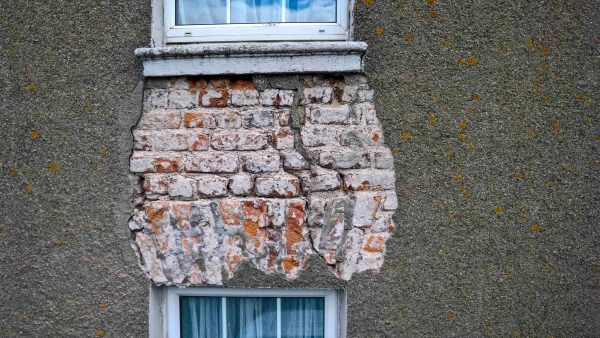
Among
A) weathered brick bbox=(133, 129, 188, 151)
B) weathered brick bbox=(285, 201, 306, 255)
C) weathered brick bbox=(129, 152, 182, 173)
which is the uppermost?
weathered brick bbox=(133, 129, 188, 151)

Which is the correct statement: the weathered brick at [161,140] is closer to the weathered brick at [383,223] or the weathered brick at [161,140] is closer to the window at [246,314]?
the window at [246,314]

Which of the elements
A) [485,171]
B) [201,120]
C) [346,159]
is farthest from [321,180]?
[485,171]

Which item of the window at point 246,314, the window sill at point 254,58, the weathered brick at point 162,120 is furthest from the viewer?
the window at point 246,314

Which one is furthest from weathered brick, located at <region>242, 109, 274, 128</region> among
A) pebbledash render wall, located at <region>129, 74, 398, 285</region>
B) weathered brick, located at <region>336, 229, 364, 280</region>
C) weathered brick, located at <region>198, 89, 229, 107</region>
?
weathered brick, located at <region>336, 229, 364, 280</region>

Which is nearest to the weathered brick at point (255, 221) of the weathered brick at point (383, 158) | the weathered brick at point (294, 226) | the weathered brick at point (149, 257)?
the weathered brick at point (294, 226)

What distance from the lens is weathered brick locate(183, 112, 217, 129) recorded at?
2.13 m

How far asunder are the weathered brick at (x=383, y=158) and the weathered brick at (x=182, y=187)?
2.71 ft

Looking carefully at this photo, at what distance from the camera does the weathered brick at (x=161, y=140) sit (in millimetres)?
2127

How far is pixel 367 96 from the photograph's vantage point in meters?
2.10

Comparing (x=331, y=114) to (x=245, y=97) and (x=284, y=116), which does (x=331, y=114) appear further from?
(x=245, y=97)

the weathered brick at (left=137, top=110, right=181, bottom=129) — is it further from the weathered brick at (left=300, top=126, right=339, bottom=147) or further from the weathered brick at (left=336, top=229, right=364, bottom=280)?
the weathered brick at (left=336, top=229, right=364, bottom=280)

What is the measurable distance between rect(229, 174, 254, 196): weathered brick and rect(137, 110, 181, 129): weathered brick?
371 millimetres

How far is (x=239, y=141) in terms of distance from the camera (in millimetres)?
2111

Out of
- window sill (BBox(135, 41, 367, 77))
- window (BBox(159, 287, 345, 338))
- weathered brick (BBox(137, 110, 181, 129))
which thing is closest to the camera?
window sill (BBox(135, 41, 367, 77))
